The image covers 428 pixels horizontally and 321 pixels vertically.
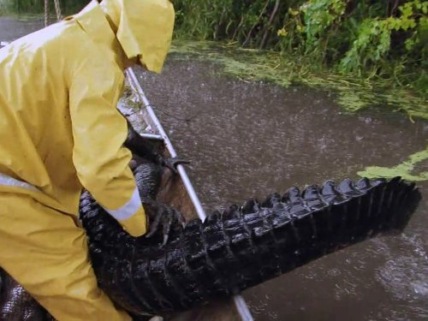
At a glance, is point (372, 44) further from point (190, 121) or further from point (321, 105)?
point (190, 121)

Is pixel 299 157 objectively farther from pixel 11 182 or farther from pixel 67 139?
pixel 11 182

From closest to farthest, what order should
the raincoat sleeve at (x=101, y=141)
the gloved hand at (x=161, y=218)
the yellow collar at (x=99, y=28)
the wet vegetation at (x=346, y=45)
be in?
the raincoat sleeve at (x=101, y=141) → the yellow collar at (x=99, y=28) → the gloved hand at (x=161, y=218) → the wet vegetation at (x=346, y=45)

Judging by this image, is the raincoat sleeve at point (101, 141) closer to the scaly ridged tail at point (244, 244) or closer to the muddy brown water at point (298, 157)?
the scaly ridged tail at point (244, 244)

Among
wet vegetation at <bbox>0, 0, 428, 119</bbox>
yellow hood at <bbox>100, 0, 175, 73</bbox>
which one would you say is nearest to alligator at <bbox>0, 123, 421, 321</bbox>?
yellow hood at <bbox>100, 0, 175, 73</bbox>

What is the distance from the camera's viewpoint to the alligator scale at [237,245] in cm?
197

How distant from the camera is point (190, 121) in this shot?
191 inches

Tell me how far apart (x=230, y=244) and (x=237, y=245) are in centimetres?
3

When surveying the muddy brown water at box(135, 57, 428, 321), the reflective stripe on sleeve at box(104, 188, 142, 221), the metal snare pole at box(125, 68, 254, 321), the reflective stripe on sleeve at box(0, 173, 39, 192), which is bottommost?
the muddy brown water at box(135, 57, 428, 321)

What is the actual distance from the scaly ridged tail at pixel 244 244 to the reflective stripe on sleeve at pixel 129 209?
0.83ft

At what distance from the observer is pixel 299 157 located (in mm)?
4168

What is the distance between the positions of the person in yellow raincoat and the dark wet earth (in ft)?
3.12

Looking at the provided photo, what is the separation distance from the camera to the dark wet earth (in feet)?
9.07

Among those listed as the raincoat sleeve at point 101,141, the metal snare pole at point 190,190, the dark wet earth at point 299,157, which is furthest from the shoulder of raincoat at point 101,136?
the dark wet earth at point 299,157

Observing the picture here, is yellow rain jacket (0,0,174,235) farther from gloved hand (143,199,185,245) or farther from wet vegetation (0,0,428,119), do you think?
wet vegetation (0,0,428,119)
